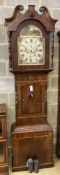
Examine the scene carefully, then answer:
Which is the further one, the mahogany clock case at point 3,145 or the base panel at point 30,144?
the base panel at point 30,144

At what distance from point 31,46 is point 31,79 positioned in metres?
0.34

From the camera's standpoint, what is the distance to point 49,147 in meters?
2.50

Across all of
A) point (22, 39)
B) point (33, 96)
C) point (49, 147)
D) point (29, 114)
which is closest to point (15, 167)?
point (49, 147)

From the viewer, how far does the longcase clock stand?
2240mm

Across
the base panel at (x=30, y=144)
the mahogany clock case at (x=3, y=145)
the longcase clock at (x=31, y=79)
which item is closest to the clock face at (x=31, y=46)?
the longcase clock at (x=31, y=79)

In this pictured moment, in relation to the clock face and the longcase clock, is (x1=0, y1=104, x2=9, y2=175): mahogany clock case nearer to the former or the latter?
the longcase clock

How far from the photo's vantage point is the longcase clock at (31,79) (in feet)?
7.35

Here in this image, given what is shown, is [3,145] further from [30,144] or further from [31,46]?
[31,46]

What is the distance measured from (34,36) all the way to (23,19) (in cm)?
20

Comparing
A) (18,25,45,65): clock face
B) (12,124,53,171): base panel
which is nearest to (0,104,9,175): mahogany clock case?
(12,124,53,171): base panel

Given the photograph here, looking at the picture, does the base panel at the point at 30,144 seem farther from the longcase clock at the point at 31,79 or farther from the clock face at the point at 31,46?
the clock face at the point at 31,46

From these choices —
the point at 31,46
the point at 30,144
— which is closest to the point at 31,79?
the point at 31,46

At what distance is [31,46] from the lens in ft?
7.61

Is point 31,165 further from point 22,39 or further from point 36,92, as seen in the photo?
point 22,39
